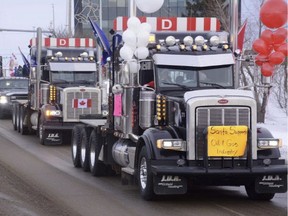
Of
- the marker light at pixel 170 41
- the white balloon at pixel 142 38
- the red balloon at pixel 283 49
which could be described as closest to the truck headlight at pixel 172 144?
the white balloon at pixel 142 38

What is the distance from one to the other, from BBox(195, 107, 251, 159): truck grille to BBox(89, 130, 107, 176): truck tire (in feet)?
14.1

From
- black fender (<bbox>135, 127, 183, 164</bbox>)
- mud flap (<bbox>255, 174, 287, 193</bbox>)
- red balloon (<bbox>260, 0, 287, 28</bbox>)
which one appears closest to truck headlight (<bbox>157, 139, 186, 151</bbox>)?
black fender (<bbox>135, 127, 183, 164</bbox>)

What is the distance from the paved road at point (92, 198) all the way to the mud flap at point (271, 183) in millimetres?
270

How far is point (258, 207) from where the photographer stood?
11.4 m

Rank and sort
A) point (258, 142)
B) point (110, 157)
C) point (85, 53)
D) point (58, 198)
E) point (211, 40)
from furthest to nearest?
1. point (85, 53)
2. point (110, 157)
3. point (211, 40)
4. point (58, 198)
5. point (258, 142)

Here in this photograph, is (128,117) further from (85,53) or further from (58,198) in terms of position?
(85,53)

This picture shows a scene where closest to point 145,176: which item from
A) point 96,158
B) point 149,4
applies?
point 149,4

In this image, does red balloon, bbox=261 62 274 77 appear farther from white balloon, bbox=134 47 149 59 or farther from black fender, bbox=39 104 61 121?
black fender, bbox=39 104 61 121

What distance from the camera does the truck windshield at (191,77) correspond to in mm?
12609

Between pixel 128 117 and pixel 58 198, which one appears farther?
pixel 128 117

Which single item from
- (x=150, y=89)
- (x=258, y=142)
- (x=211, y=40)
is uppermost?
(x=211, y=40)

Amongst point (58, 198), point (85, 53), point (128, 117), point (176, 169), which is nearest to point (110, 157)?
point (128, 117)

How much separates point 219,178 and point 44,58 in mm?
14311

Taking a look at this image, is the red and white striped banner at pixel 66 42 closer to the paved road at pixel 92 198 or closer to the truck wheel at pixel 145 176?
the paved road at pixel 92 198
